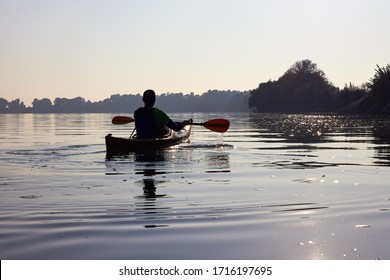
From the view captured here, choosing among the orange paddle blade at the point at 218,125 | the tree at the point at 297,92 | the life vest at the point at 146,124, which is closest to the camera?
the life vest at the point at 146,124

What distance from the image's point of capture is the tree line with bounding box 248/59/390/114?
Answer: 9762cm

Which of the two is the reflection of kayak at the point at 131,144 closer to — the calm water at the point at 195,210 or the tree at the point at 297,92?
the calm water at the point at 195,210

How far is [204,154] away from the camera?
17.4 metres

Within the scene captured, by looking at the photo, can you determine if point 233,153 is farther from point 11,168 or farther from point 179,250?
point 179,250

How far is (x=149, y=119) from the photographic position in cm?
1811

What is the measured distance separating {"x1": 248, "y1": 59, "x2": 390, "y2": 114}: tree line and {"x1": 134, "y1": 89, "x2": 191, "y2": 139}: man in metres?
62.9

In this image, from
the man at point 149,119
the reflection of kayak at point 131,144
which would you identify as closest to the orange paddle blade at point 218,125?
the reflection of kayak at point 131,144

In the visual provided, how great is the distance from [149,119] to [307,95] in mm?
112737

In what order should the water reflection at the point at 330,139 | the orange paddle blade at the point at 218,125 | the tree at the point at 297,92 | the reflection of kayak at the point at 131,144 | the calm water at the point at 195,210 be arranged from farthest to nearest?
the tree at the point at 297,92, the orange paddle blade at the point at 218,125, the water reflection at the point at 330,139, the reflection of kayak at the point at 131,144, the calm water at the point at 195,210

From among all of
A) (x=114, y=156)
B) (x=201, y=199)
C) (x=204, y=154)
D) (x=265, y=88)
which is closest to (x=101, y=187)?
(x=201, y=199)

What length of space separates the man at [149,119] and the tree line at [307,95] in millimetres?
62873

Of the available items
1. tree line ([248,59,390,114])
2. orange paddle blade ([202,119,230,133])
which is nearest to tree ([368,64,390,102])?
tree line ([248,59,390,114])

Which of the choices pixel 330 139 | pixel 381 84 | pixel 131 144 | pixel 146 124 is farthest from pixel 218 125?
pixel 381 84

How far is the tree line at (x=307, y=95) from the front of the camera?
97.6 meters
